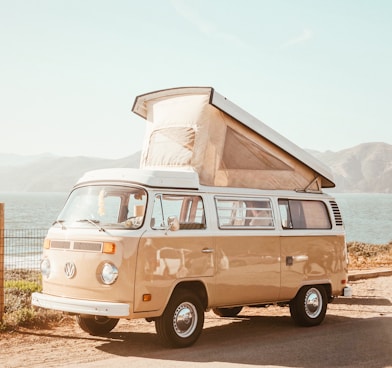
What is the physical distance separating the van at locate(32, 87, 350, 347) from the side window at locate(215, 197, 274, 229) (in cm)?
2

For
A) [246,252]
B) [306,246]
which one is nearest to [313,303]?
[306,246]

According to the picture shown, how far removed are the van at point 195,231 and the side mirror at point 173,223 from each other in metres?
0.02

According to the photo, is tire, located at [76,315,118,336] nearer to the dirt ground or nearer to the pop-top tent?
the dirt ground

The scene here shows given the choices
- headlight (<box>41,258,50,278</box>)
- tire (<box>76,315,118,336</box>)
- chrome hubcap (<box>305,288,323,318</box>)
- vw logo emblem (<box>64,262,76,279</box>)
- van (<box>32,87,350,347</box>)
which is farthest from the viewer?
chrome hubcap (<box>305,288,323,318</box>)

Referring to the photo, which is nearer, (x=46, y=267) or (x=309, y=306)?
(x=46, y=267)

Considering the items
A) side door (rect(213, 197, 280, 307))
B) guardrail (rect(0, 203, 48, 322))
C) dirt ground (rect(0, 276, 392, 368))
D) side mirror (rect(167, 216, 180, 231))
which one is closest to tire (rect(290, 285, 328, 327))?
dirt ground (rect(0, 276, 392, 368))

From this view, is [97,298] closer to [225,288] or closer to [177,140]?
[225,288]

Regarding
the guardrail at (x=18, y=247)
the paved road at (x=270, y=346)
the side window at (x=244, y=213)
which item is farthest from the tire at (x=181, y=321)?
the guardrail at (x=18, y=247)

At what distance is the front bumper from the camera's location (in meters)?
9.73

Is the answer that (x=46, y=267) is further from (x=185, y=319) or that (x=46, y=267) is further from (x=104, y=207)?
(x=185, y=319)

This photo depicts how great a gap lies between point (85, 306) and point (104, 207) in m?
1.51

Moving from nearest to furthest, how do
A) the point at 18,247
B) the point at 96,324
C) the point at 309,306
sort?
1. the point at 96,324
2. the point at 309,306
3. the point at 18,247

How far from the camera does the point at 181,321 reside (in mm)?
10539

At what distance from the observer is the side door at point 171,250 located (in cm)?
1001
